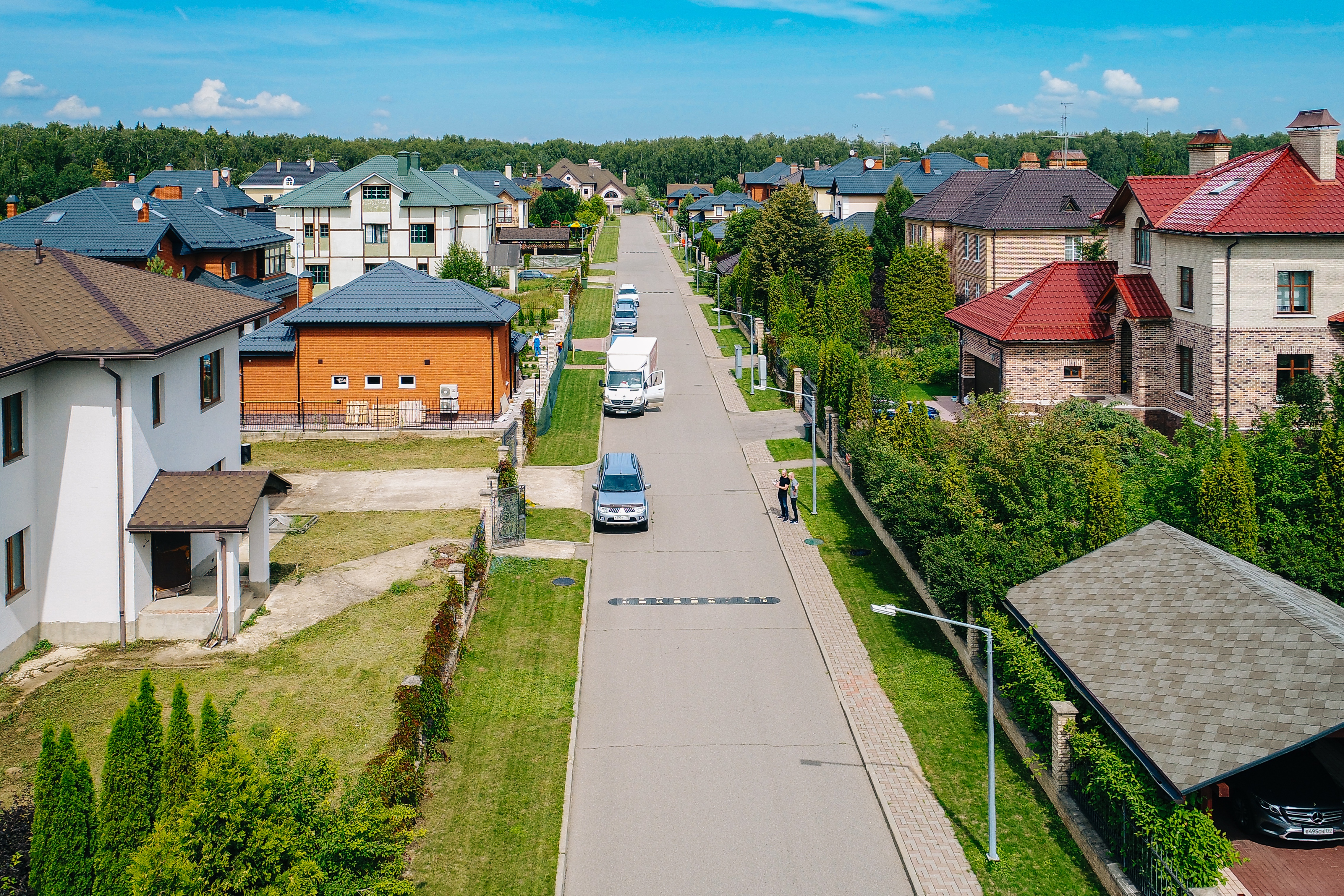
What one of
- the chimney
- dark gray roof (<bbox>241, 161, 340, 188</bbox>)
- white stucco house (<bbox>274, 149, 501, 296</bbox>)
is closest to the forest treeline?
dark gray roof (<bbox>241, 161, 340, 188</bbox>)

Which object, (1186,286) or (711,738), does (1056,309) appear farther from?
(711,738)

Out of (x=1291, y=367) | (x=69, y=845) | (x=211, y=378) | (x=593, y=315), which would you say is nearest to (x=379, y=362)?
(x=211, y=378)

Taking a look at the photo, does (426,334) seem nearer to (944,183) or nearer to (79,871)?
(79,871)

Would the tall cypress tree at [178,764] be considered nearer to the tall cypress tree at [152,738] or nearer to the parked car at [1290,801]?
the tall cypress tree at [152,738]

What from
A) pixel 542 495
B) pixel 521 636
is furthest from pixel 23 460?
pixel 542 495

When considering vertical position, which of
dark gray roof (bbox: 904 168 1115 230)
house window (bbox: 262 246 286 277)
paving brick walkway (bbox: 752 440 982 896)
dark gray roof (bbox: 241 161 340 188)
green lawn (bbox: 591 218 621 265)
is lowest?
paving brick walkway (bbox: 752 440 982 896)

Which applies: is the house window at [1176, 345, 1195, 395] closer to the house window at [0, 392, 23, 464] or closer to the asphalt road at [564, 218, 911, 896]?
the asphalt road at [564, 218, 911, 896]

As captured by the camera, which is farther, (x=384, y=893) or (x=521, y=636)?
(x=521, y=636)

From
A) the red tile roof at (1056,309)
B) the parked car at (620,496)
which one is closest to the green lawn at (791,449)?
the parked car at (620,496)
